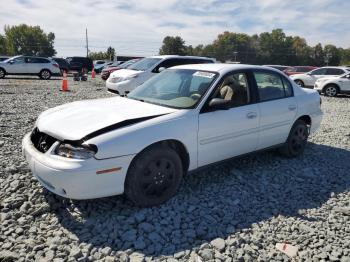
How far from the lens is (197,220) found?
11.8 ft

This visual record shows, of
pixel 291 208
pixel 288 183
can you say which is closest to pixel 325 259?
pixel 291 208

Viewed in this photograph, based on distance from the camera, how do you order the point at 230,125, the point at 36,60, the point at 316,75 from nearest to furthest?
the point at 230,125, the point at 316,75, the point at 36,60

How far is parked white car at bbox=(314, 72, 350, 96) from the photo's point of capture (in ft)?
56.4

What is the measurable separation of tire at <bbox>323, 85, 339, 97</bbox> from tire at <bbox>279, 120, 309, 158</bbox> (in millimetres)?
13108

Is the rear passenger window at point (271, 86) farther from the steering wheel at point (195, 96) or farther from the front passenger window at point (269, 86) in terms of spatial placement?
the steering wheel at point (195, 96)

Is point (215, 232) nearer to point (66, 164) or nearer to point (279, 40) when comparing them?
point (66, 164)

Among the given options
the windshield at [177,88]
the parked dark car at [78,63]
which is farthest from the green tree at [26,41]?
the windshield at [177,88]

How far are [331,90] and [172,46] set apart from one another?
231ft

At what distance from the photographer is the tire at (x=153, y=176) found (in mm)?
3533

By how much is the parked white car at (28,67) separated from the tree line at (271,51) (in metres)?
70.3

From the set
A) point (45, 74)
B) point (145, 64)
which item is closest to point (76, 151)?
point (145, 64)

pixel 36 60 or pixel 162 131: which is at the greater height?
pixel 36 60

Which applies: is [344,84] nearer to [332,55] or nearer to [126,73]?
[126,73]

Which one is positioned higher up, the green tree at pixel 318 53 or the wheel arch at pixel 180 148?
the green tree at pixel 318 53
